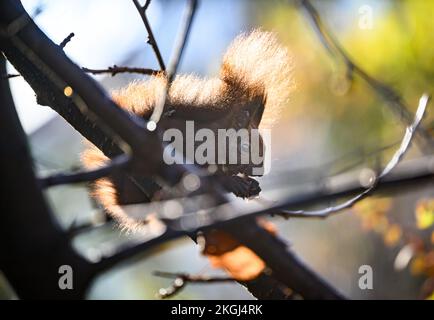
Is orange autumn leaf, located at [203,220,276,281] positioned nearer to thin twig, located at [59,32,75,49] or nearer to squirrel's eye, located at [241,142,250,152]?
thin twig, located at [59,32,75,49]

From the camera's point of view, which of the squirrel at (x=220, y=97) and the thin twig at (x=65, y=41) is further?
the squirrel at (x=220, y=97)

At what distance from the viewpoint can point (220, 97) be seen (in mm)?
1928

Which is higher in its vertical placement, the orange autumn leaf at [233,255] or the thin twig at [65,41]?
the thin twig at [65,41]

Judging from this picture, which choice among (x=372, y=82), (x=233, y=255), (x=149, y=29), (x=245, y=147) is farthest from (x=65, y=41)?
(x=245, y=147)

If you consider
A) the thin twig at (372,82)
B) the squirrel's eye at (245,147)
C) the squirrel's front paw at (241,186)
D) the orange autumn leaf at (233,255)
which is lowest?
the orange autumn leaf at (233,255)

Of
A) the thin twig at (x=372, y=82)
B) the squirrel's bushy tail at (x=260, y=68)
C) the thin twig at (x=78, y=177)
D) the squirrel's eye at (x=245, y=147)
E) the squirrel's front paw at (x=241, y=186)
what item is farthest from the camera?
the squirrel's eye at (x=245, y=147)

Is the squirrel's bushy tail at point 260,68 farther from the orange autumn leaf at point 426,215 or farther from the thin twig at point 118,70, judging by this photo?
the orange autumn leaf at point 426,215

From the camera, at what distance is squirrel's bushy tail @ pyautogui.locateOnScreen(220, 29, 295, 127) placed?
1725 mm

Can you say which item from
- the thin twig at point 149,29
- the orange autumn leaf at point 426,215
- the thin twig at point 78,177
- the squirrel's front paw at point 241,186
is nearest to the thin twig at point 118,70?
the thin twig at point 149,29

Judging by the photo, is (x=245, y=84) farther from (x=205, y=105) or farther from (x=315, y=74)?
(x=315, y=74)

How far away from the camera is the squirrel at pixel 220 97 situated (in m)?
1.75

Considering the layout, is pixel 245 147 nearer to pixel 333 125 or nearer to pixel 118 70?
pixel 118 70
